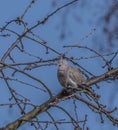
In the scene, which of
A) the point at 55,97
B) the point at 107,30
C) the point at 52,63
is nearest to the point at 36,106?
the point at 55,97

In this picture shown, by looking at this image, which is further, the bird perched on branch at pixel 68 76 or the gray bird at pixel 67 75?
the gray bird at pixel 67 75

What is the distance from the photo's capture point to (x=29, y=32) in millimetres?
4023

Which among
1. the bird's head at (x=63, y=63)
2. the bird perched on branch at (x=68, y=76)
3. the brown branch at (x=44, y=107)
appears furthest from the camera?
the bird perched on branch at (x=68, y=76)

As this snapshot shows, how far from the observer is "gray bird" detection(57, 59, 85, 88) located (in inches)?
176

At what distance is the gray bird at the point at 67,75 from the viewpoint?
14.7ft

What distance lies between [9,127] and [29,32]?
749 mm

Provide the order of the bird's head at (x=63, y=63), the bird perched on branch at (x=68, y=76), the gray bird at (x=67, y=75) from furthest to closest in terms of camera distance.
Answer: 1. the gray bird at (x=67, y=75)
2. the bird perched on branch at (x=68, y=76)
3. the bird's head at (x=63, y=63)

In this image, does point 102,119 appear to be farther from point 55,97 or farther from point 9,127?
point 9,127

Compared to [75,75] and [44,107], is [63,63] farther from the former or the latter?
[44,107]

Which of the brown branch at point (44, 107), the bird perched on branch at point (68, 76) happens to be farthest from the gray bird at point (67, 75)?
the brown branch at point (44, 107)

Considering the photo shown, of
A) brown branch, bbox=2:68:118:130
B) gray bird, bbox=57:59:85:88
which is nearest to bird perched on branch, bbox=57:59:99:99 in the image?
gray bird, bbox=57:59:85:88

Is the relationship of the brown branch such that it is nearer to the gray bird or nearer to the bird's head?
the bird's head

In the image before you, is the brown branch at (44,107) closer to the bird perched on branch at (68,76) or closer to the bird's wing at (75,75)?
the bird perched on branch at (68,76)

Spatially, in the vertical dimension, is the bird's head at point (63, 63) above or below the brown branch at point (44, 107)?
above
